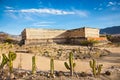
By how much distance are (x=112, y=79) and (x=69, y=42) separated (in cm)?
3357

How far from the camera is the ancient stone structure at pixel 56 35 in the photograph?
126 feet

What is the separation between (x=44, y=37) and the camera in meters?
40.6

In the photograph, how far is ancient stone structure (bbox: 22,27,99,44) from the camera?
38.4 metres

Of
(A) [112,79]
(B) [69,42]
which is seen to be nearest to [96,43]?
(B) [69,42]

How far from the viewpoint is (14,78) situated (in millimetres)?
9883

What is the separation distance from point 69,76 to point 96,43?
A: 90.0 feet

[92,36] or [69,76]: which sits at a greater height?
[92,36]

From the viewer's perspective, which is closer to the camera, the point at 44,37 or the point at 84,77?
the point at 84,77

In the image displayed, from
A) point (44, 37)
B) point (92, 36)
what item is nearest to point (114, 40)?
point (92, 36)

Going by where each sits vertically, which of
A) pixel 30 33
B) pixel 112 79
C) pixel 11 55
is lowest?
pixel 112 79

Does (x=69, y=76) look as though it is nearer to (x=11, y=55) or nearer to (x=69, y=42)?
(x=11, y=55)

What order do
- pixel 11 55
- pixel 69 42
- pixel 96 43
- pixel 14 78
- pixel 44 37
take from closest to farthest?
pixel 14 78
pixel 11 55
pixel 96 43
pixel 44 37
pixel 69 42

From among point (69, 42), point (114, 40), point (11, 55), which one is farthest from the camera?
point (114, 40)

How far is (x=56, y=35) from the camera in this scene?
4256 cm
